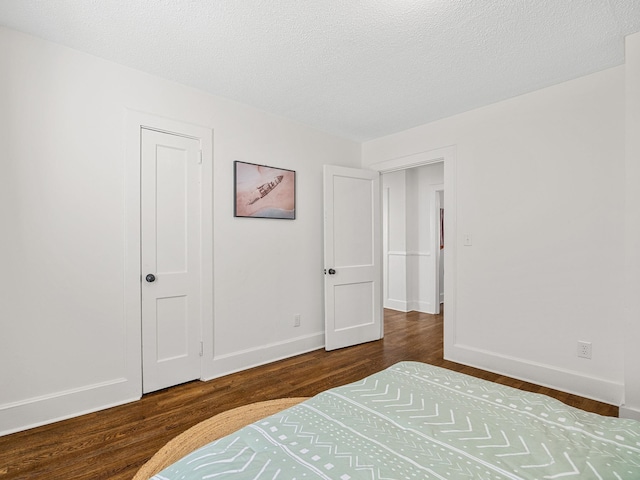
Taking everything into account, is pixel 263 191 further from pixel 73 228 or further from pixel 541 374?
pixel 541 374

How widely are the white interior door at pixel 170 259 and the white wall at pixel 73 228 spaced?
134 mm

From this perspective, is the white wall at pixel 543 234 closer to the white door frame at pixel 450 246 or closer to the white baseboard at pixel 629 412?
the white door frame at pixel 450 246

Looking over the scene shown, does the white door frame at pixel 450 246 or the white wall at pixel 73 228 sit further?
the white door frame at pixel 450 246

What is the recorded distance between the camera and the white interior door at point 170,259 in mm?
2631

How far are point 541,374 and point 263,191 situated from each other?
2.90m

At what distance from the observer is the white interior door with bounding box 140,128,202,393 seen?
263cm

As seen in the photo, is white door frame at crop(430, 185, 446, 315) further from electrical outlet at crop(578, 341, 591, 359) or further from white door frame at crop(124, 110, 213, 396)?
white door frame at crop(124, 110, 213, 396)

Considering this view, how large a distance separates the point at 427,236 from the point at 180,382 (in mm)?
4270

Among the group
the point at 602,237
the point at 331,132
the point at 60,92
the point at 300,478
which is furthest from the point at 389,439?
the point at 331,132

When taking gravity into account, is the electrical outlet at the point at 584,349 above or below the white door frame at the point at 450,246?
below

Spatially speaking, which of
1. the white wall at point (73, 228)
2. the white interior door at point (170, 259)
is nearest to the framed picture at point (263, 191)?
the white wall at point (73, 228)

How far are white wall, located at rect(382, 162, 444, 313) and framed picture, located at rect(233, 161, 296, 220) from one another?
8.76ft

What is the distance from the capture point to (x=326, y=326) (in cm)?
370

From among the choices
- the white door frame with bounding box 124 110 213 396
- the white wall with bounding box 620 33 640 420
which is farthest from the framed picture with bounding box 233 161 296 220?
the white wall with bounding box 620 33 640 420
